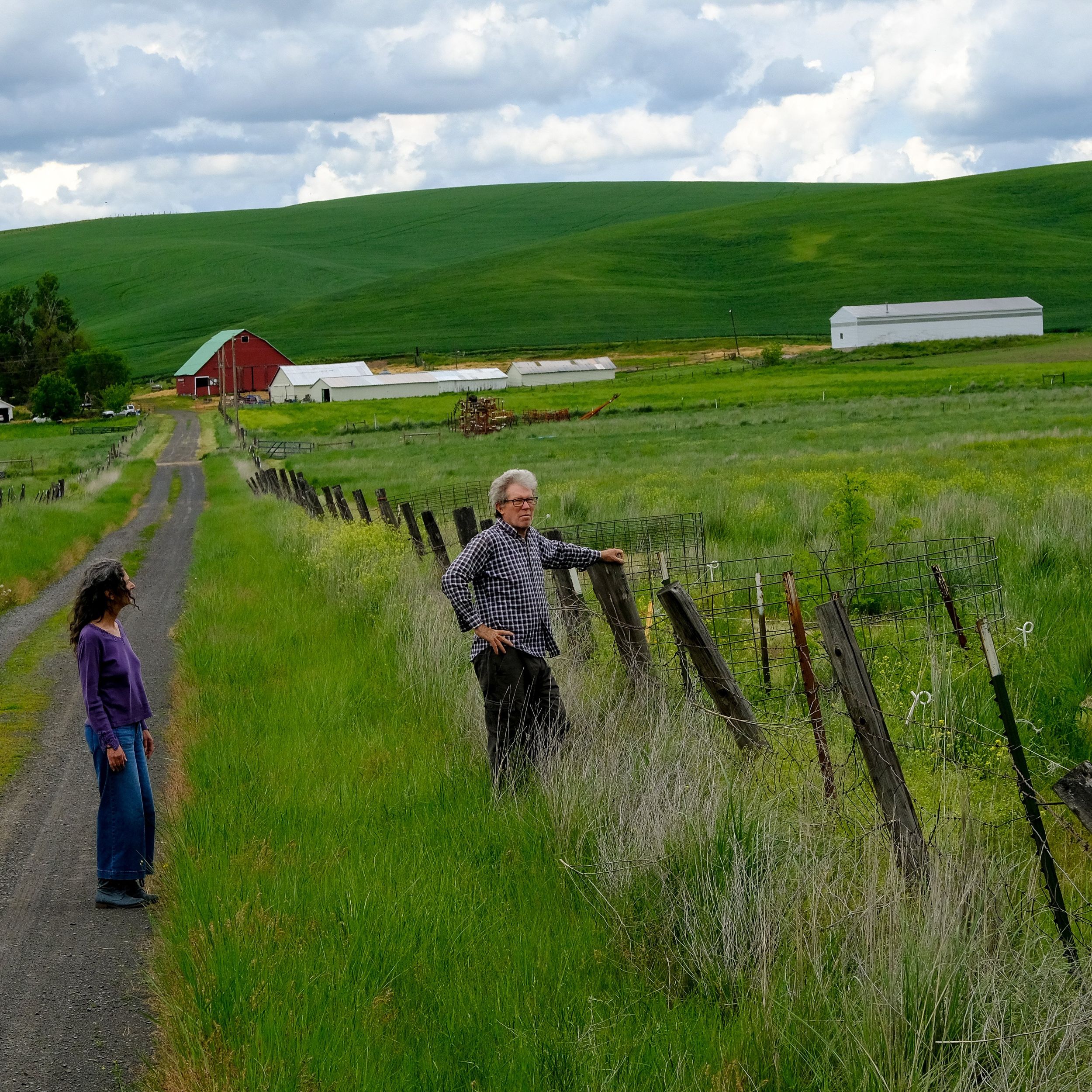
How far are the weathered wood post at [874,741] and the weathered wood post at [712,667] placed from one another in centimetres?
107

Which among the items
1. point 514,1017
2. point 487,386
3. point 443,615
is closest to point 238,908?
point 514,1017

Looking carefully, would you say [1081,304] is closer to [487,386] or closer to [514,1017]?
[487,386]

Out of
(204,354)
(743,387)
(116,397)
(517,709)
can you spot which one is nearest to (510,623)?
(517,709)

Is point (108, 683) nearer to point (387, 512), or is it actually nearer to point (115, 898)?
point (115, 898)

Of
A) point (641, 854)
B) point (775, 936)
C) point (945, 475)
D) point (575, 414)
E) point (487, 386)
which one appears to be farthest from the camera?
point (487, 386)

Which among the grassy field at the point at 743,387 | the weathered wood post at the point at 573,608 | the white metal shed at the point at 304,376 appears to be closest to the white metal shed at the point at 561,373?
the grassy field at the point at 743,387

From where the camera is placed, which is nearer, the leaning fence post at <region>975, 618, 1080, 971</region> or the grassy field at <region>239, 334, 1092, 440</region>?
the leaning fence post at <region>975, 618, 1080, 971</region>

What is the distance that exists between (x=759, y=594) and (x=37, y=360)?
420 ft

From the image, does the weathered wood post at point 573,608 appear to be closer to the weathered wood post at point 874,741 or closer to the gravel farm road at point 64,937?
the gravel farm road at point 64,937

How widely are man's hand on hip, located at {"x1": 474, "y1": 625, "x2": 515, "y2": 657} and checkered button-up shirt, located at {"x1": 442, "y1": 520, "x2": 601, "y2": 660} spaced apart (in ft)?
0.10

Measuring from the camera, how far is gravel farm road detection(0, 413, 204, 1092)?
441 cm

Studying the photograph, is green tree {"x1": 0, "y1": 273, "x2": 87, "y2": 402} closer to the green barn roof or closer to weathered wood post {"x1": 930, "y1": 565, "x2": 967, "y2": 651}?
the green barn roof

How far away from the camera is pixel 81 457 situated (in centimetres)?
5975

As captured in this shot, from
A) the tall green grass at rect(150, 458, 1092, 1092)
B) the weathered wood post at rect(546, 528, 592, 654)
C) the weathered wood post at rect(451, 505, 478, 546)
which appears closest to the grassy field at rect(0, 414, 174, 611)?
the weathered wood post at rect(451, 505, 478, 546)
